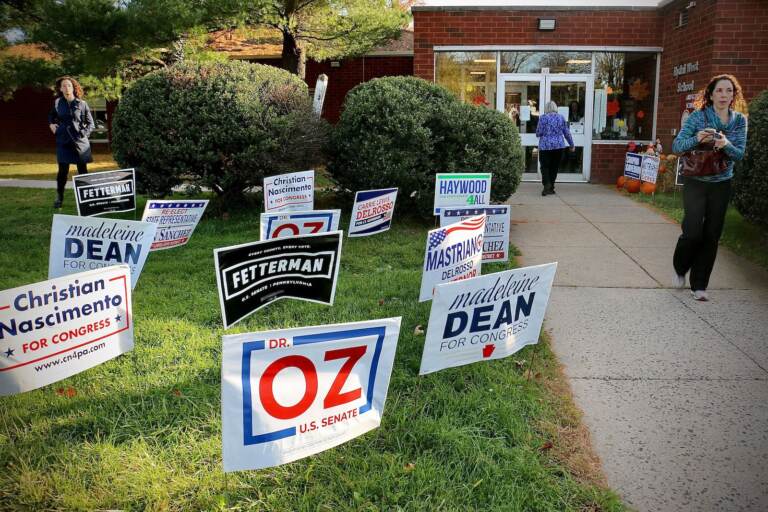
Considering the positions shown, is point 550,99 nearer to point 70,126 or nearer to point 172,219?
point 70,126

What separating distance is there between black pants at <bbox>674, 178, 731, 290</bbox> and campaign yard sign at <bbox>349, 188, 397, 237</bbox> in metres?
3.45

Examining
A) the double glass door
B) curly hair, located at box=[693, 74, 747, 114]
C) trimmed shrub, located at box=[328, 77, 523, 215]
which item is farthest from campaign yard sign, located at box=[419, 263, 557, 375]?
the double glass door

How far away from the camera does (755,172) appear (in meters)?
7.20

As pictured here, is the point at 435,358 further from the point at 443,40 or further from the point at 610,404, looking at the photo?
the point at 443,40

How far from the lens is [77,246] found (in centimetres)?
484

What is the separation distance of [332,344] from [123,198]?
6116 millimetres

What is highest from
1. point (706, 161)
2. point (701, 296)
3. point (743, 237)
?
point (706, 161)

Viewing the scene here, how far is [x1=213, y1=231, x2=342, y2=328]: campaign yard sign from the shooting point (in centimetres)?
404

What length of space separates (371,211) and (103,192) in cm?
320

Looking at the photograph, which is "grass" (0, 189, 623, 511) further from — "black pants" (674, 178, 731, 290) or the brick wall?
the brick wall

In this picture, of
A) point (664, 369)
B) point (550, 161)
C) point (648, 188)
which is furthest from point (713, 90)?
point (648, 188)

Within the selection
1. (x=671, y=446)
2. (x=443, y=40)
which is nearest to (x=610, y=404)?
(x=671, y=446)

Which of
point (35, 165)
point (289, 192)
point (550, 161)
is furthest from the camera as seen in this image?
point (35, 165)

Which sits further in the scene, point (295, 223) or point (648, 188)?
point (648, 188)
